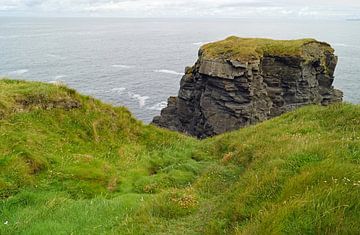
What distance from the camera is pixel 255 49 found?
2311 inches

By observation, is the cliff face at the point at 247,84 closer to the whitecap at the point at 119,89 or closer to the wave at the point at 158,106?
the wave at the point at 158,106

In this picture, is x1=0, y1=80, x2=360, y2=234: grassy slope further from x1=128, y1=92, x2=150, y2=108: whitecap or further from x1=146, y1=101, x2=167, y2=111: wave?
x1=128, y1=92, x2=150, y2=108: whitecap

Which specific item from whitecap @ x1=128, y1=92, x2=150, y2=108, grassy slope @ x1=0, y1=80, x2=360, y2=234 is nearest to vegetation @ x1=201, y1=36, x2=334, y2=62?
whitecap @ x1=128, y1=92, x2=150, y2=108

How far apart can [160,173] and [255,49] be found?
4474cm

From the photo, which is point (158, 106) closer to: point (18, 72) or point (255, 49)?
point (255, 49)

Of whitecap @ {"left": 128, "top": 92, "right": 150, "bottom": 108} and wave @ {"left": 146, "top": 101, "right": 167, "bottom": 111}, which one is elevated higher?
whitecap @ {"left": 128, "top": 92, "right": 150, "bottom": 108}

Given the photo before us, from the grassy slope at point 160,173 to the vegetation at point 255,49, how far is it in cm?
3369

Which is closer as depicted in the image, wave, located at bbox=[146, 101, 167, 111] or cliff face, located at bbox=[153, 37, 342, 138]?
cliff face, located at bbox=[153, 37, 342, 138]

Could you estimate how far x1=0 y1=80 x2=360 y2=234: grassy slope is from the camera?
8.23 meters

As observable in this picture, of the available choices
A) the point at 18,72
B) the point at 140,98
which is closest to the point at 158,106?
the point at 140,98

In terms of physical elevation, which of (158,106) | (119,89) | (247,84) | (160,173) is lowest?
(158,106)

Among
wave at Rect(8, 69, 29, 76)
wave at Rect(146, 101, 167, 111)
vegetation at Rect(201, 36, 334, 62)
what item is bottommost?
wave at Rect(146, 101, 167, 111)

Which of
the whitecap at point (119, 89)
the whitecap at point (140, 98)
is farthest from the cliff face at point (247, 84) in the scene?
the whitecap at point (119, 89)

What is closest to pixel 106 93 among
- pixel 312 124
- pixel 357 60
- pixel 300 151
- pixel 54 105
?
pixel 54 105
